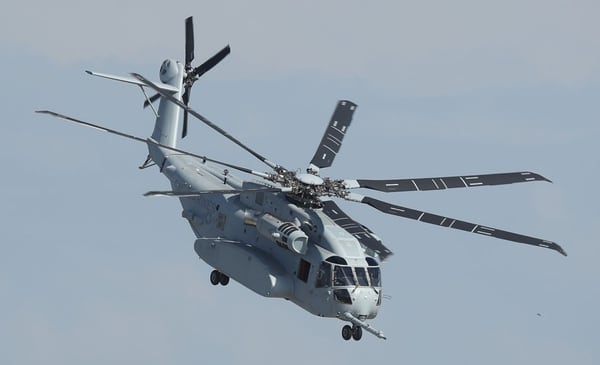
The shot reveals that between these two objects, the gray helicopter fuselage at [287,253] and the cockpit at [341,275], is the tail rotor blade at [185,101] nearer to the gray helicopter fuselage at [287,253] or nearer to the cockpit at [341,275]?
the gray helicopter fuselage at [287,253]

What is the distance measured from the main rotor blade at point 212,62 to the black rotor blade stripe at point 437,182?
14198 millimetres

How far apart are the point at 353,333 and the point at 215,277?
29.9 ft

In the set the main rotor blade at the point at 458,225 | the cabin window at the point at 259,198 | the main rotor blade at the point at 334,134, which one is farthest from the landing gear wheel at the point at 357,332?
the main rotor blade at the point at 334,134

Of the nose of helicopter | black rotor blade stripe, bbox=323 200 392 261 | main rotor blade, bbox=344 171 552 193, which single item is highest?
main rotor blade, bbox=344 171 552 193

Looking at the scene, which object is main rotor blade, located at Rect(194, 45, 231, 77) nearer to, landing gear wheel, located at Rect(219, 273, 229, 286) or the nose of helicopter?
landing gear wheel, located at Rect(219, 273, 229, 286)

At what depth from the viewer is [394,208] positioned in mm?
52312

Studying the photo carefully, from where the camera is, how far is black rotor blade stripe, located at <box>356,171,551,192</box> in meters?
53.5

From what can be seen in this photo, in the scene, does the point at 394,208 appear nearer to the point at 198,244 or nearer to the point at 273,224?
the point at 273,224

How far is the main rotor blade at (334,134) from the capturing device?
5484 centimetres

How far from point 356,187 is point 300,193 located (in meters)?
2.59

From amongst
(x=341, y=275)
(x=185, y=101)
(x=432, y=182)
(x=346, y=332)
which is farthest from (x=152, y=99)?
(x=346, y=332)

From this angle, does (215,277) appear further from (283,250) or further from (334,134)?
(334,134)

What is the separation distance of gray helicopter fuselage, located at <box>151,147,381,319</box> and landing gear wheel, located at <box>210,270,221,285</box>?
89cm

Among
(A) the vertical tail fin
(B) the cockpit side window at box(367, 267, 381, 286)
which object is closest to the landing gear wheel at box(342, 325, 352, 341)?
(B) the cockpit side window at box(367, 267, 381, 286)
